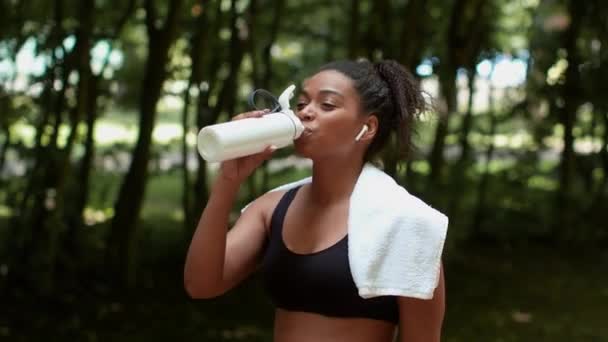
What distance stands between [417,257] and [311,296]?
24cm

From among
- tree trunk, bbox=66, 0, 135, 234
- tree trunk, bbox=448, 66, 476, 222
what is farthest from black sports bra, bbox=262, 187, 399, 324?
tree trunk, bbox=448, 66, 476, 222

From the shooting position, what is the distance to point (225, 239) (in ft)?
6.37

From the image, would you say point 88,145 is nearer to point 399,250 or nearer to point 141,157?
point 141,157

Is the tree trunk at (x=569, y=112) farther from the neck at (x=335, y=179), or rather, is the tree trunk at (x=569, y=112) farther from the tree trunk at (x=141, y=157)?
the neck at (x=335, y=179)

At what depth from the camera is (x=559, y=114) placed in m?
7.33

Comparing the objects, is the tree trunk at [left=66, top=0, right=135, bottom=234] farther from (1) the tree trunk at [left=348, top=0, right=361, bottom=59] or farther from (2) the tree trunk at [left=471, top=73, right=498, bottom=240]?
(2) the tree trunk at [left=471, top=73, right=498, bottom=240]

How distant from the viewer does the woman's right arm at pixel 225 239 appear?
1.87 m

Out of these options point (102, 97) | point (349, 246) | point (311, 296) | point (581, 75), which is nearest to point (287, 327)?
point (311, 296)

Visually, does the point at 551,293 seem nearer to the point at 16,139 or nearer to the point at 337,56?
the point at 337,56

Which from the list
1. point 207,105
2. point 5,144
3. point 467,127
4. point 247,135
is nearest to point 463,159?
point 467,127

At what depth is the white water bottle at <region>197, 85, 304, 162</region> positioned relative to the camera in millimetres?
1704

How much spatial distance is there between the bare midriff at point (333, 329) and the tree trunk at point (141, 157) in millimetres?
3449

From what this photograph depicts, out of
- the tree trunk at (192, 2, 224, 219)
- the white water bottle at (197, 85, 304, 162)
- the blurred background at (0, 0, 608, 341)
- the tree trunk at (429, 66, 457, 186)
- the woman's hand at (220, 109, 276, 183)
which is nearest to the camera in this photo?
the white water bottle at (197, 85, 304, 162)

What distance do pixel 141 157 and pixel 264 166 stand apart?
918mm
